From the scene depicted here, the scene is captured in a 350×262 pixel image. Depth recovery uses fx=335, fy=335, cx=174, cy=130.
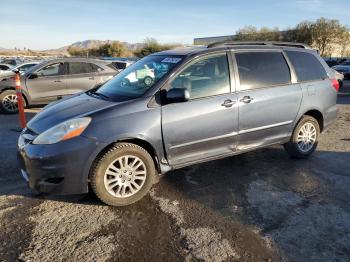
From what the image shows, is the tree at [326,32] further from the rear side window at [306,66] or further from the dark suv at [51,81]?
the rear side window at [306,66]

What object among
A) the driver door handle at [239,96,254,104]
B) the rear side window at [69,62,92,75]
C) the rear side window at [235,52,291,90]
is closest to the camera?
the driver door handle at [239,96,254,104]

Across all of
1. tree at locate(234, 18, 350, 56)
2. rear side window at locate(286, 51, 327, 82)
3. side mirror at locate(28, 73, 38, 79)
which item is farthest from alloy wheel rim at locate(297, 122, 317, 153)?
tree at locate(234, 18, 350, 56)

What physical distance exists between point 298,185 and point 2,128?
631cm

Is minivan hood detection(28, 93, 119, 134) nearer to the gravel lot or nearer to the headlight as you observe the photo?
the headlight

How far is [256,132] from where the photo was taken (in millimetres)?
4609

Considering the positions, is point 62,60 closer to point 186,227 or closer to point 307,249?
point 186,227

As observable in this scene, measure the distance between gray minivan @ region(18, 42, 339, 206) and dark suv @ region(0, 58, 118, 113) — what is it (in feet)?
17.0

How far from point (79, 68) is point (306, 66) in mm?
6703

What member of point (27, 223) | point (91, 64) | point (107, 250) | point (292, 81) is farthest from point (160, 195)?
point (91, 64)

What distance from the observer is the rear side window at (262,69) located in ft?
14.8

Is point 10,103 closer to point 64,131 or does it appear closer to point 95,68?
point 95,68

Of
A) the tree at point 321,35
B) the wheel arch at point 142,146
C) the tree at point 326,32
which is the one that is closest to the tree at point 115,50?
the tree at point 321,35

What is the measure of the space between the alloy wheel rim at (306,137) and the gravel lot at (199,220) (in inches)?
19.4

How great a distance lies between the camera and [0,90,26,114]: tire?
9238mm
